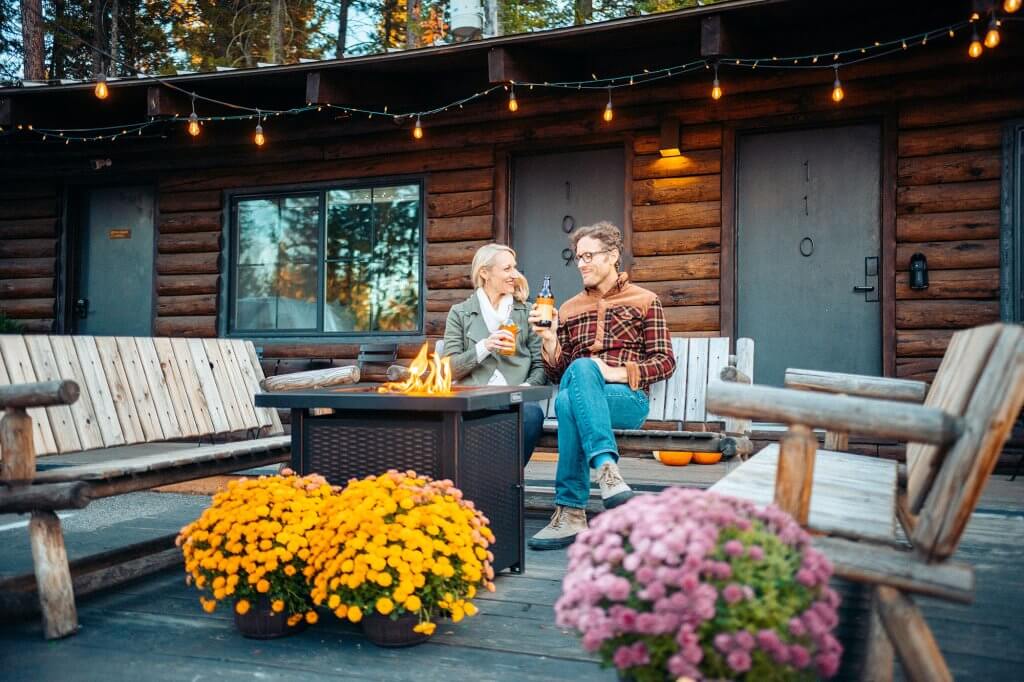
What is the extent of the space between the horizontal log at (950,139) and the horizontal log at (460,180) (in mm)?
3060

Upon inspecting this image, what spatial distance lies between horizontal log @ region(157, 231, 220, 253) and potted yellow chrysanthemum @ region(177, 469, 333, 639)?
602 centimetres

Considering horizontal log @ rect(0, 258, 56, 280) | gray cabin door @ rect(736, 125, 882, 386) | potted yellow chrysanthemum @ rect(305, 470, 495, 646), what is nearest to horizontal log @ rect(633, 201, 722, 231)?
gray cabin door @ rect(736, 125, 882, 386)

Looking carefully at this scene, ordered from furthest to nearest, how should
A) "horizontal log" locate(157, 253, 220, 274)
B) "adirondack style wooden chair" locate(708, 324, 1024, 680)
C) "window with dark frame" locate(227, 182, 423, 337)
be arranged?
"horizontal log" locate(157, 253, 220, 274) < "window with dark frame" locate(227, 182, 423, 337) < "adirondack style wooden chair" locate(708, 324, 1024, 680)

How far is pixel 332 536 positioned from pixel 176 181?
6.76m

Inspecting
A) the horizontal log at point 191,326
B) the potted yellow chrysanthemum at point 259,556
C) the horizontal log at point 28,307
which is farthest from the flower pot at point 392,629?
the horizontal log at point 28,307

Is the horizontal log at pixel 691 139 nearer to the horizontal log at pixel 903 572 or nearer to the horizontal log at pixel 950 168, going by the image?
the horizontal log at pixel 950 168

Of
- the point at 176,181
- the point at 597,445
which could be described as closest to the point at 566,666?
the point at 597,445

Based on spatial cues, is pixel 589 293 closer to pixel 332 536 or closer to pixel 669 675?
pixel 332 536

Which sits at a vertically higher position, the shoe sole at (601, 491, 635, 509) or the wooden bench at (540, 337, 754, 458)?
the wooden bench at (540, 337, 754, 458)

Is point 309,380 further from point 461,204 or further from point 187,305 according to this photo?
point 187,305

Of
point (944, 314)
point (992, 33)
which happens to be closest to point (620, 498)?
point (944, 314)

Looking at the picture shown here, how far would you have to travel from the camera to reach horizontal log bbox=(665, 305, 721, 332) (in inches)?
253

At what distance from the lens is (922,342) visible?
19.0ft

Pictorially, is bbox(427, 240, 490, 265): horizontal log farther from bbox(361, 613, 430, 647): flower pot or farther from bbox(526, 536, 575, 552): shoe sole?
bbox(361, 613, 430, 647): flower pot
